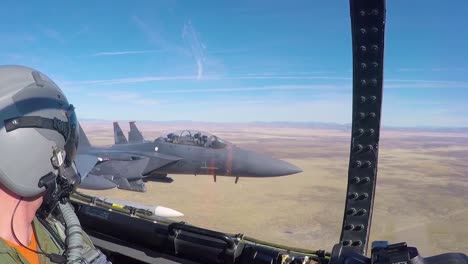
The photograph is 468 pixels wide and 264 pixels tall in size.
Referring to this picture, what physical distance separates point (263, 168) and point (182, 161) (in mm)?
2456

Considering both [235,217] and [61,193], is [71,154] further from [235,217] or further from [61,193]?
[235,217]

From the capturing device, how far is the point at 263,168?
10781 mm

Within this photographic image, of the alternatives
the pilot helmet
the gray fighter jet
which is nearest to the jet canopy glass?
the gray fighter jet

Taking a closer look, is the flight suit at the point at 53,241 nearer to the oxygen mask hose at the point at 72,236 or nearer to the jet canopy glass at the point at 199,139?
the oxygen mask hose at the point at 72,236

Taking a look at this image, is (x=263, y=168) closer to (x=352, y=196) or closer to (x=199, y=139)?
(x=199, y=139)

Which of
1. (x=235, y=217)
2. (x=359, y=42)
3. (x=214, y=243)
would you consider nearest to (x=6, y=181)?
(x=214, y=243)

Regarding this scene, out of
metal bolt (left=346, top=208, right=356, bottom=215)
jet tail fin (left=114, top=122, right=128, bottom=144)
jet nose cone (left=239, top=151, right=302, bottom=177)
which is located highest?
metal bolt (left=346, top=208, right=356, bottom=215)

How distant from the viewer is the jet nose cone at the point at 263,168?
1070 cm

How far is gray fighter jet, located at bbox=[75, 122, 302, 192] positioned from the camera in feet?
34.0

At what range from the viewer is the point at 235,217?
463 centimetres

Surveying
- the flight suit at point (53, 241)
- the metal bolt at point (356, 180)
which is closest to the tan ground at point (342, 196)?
the metal bolt at point (356, 180)

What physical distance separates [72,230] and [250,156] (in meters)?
9.75

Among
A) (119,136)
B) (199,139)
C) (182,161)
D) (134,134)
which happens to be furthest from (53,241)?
(119,136)

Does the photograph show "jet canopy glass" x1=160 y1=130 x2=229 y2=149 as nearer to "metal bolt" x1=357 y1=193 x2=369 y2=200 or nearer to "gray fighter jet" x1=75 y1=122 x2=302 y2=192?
"gray fighter jet" x1=75 y1=122 x2=302 y2=192
